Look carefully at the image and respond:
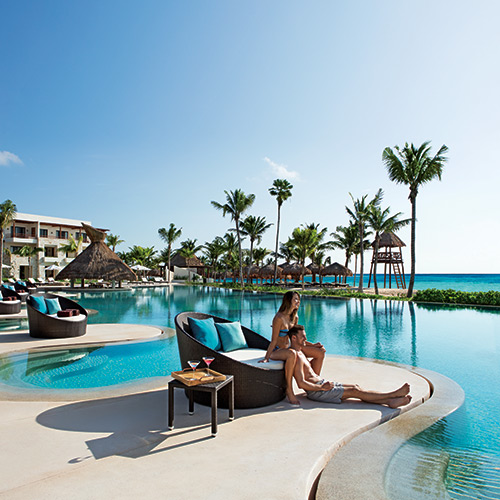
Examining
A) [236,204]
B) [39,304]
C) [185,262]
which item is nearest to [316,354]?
[39,304]

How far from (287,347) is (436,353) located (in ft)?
17.2

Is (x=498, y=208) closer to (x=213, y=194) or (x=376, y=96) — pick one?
(x=376, y=96)

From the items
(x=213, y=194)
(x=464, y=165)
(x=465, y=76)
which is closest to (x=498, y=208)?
(x=464, y=165)

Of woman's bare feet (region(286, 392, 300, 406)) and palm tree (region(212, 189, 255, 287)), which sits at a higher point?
palm tree (region(212, 189, 255, 287))

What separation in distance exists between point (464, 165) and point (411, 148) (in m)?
7.83

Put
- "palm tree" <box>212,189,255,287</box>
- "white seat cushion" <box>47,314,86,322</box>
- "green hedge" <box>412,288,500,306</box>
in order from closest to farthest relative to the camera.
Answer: "white seat cushion" <box>47,314,86,322</box> < "green hedge" <box>412,288,500,306</box> < "palm tree" <box>212,189,255,287</box>

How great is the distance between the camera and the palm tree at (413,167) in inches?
853

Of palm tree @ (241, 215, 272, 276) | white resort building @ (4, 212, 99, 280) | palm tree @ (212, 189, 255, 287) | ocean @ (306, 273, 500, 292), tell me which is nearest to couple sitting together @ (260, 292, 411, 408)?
palm tree @ (212, 189, 255, 287)

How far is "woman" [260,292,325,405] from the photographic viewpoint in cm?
416

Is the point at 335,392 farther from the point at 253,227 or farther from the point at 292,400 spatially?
the point at 253,227

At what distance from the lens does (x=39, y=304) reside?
339 inches

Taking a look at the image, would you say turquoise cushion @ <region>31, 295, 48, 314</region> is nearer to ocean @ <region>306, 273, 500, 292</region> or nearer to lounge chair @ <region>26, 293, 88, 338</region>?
lounge chair @ <region>26, 293, 88, 338</region>

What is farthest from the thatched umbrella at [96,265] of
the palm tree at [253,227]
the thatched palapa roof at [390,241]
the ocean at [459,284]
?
the ocean at [459,284]

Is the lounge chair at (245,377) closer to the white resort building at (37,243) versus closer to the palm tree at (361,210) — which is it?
the palm tree at (361,210)
